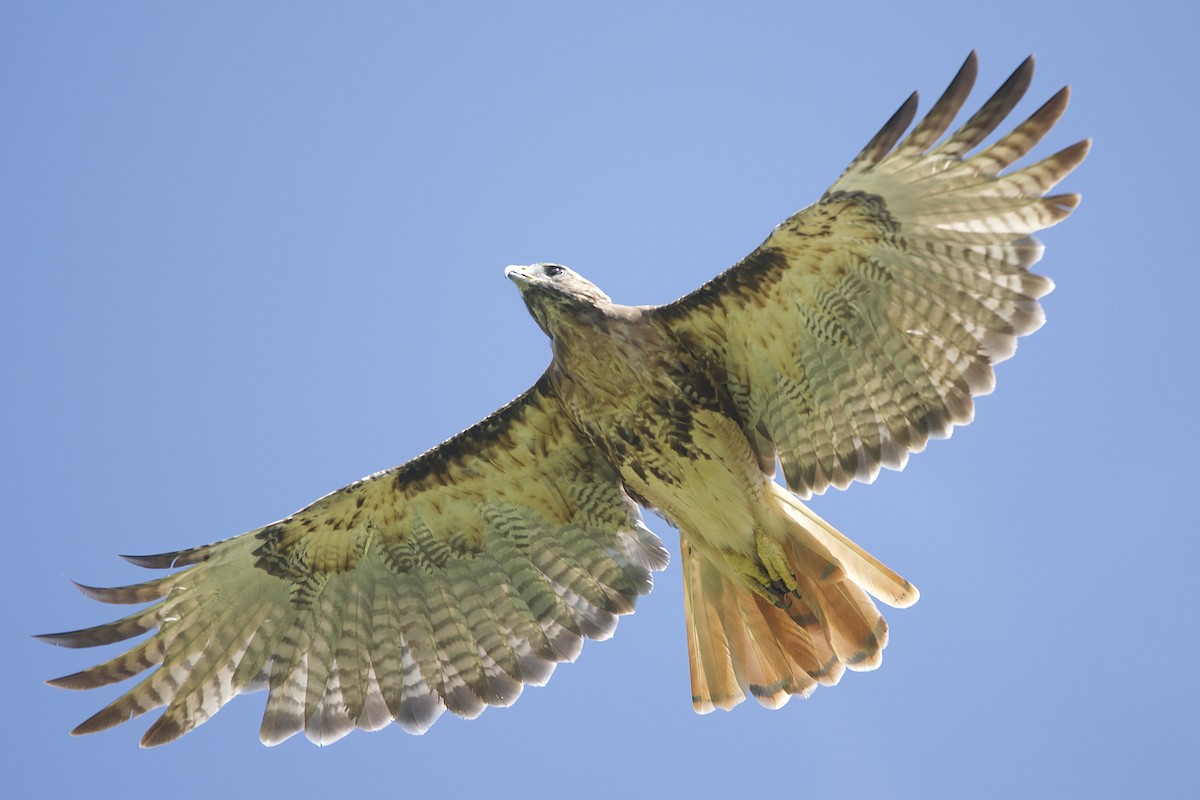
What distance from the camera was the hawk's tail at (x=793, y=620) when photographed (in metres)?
8.30

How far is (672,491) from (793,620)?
1.10 m

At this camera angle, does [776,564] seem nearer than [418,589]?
Yes

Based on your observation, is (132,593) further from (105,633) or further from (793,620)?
(793,620)

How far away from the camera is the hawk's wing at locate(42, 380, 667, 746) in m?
8.98

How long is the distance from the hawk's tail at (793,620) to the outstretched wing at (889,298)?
416 millimetres

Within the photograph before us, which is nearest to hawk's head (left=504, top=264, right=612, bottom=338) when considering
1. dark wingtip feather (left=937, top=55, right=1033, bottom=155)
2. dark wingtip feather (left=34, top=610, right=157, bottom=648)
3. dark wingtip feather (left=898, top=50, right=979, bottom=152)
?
dark wingtip feather (left=898, top=50, right=979, bottom=152)

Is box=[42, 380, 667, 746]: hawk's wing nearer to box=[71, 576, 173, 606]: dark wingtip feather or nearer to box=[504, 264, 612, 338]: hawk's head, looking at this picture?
box=[71, 576, 173, 606]: dark wingtip feather

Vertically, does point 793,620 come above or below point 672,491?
below

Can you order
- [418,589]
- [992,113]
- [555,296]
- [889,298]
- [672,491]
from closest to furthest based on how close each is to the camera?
[992,113] → [889,298] → [555,296] → [672,491] → [418,589]

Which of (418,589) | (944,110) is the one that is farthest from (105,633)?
(944,110)

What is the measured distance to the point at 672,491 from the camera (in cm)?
868

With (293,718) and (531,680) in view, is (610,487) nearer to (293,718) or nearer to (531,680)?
(531,680)

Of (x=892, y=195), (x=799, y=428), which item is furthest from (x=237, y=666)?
(x=892, y=195)

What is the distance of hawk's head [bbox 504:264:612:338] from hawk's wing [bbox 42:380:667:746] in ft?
2.60
